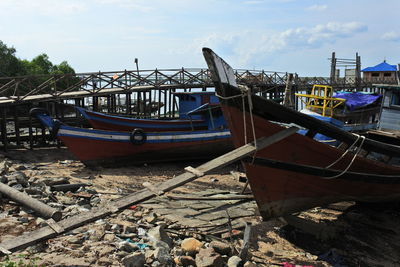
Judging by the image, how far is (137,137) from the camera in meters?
13.2

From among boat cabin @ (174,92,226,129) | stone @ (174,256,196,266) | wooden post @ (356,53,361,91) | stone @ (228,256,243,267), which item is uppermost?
wooden post @ (356,53,361,91)

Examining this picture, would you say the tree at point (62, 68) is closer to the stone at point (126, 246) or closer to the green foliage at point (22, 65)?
the green foliage at point (22, 65)

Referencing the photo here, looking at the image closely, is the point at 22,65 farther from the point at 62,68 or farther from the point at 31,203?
the point at 31,203

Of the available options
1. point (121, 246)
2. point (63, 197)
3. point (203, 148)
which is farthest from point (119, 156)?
point (121, 246)

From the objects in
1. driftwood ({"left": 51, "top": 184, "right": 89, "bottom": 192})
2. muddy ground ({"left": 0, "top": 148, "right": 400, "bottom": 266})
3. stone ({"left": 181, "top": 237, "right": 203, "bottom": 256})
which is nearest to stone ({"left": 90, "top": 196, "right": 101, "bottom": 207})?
muddy ground ({"left": 0, "top": 148, "right": 400, "bottom": 266})

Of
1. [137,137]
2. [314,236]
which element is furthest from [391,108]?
[137,137]

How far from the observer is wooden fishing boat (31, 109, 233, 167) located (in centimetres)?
1230

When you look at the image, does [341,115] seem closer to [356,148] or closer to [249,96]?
[356,148]

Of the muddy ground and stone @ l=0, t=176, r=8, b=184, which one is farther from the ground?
stone @ l=0, t=176, r=8, b=184

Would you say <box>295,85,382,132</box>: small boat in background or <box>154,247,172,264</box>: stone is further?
<box>295,85,382,132</box>: small boat in background

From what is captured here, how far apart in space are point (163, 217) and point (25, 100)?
1092 centimetres

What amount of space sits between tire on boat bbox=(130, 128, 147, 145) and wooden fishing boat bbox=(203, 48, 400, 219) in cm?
733

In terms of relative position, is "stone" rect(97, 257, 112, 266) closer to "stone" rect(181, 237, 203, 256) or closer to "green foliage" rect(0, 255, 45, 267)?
"green foliage" rect(0, 255, 45, 267)

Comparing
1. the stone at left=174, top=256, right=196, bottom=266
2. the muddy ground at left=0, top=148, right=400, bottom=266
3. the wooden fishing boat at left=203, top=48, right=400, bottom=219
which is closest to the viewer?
the stone at left=174, top=256, right=196, bottom=266
